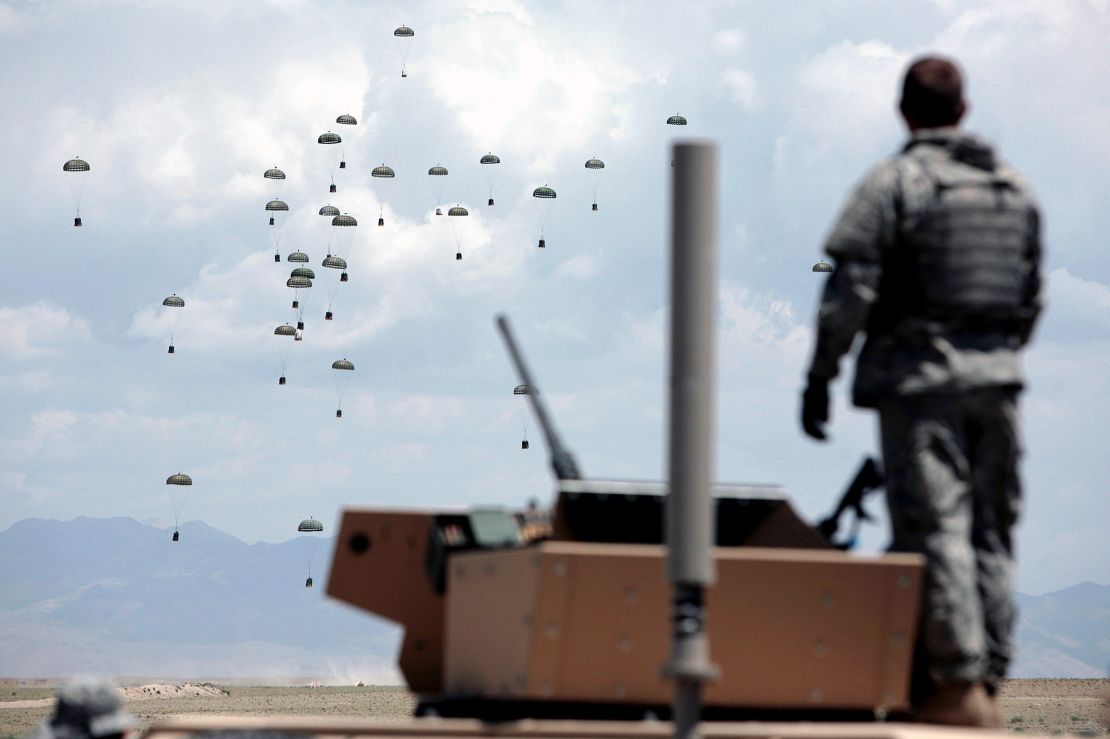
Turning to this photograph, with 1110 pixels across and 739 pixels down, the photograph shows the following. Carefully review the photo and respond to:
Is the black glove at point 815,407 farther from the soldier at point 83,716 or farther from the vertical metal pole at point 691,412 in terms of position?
the soldier at point 83,716

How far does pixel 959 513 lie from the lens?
288 inches

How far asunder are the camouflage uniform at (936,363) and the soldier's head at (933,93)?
213 millimetres

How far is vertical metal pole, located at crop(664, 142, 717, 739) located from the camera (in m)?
5.16

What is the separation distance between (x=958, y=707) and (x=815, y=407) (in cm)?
134

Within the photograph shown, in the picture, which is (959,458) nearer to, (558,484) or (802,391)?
(802,391)

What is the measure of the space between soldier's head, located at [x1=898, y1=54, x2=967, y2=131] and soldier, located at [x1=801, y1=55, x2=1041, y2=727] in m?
0.19

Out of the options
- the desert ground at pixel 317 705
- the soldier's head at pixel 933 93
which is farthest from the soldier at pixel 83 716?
the desert ground at pixel 317 705

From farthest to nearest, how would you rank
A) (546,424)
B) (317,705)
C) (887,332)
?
(317,705) → (546,424) → (887,332)

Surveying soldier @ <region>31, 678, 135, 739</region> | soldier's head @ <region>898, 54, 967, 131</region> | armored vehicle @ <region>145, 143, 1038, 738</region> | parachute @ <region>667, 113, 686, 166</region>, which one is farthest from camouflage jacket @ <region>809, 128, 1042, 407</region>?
parachute @ <region>667, 113, 686, 166</region>

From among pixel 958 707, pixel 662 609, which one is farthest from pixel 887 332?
pixel 662 609

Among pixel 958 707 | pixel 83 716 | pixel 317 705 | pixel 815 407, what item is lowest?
pixel 317 705

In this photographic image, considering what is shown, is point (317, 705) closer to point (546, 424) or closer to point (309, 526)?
point (309, 526)

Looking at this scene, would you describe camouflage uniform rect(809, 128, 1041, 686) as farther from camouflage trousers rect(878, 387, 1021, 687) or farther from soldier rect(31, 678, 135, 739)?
soldier rect(31, 678, 135, 739)

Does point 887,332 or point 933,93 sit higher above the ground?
point 933,93
